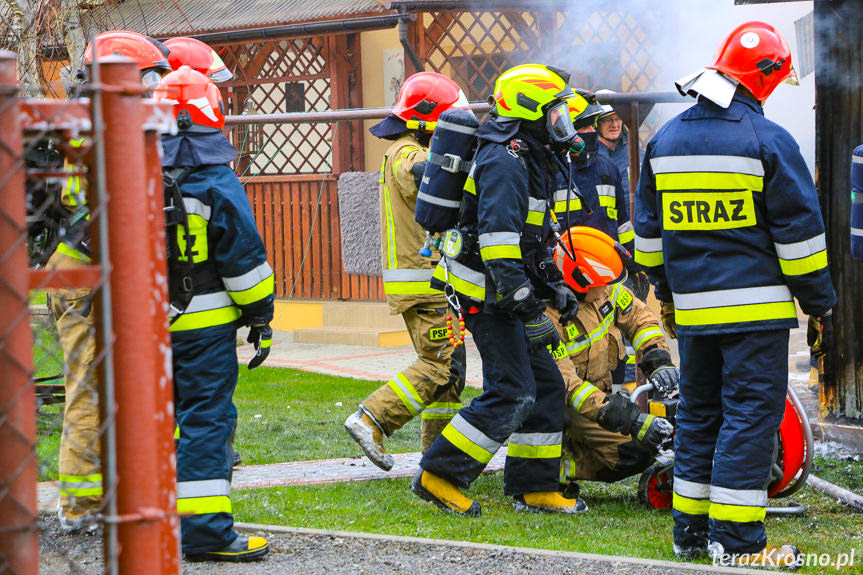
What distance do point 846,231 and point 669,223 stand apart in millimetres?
2317

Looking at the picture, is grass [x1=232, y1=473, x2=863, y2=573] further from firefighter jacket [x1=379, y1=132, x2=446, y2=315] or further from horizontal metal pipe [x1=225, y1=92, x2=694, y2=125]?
horizontal metal pipe [x1=225, y1=92, x2=694, y2=125]

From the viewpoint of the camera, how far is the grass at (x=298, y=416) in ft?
21.1

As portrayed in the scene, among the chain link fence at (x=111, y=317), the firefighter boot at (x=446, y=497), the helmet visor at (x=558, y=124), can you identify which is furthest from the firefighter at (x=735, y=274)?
the chain link fence at (x=111, y=317)

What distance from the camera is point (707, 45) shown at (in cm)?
938

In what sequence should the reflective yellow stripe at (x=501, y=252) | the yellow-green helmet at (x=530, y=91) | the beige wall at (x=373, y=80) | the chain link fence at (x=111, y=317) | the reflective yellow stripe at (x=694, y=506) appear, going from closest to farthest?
the chain link fence at (x=111, y=317) → the reflective yellow stripe at (x=694, y=506) → the reflective yellow stripe at (x=501, y=252) → the yellow-green helmet at (x=530, y=91) → the beige wall at (x=373, y=80)

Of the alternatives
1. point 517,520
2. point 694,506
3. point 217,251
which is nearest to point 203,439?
point 217,251

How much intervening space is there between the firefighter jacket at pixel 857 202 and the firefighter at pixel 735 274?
105 centimetres

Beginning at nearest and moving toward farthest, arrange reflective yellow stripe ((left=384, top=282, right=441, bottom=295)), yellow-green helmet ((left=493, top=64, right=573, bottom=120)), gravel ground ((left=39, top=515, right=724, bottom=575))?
gravel ground ((left=39, top=515, right=724, bottom=575)) < yellow-green helmet ((left=493, top=64, right=573, bottom=120)) < reflective yellow stripe ((left=384, top=282, right=441, bottom=295))

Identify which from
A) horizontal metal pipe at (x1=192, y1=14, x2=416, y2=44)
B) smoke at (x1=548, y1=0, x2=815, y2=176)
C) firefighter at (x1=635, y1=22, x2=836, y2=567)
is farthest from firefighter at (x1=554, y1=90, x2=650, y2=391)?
horizontal metal pipe at (x1=192, y1=14, x2=416, y2=44)

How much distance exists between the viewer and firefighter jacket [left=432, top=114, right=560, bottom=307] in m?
4.50

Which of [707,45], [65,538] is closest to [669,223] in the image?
[65,538]

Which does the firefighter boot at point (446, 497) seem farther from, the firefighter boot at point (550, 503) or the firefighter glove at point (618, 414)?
the firefighter glove at point (618, 414)

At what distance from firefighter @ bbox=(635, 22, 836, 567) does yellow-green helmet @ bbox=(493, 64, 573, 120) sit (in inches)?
28.2

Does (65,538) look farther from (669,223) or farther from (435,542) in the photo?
(669,223)
